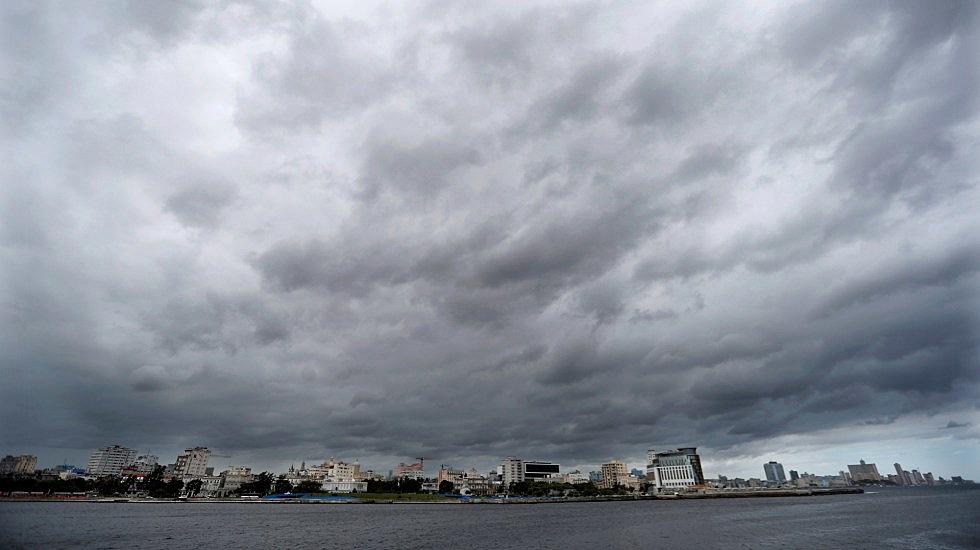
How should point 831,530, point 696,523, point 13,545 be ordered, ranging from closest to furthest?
point 13,545 < point 831,530 < point 696,523

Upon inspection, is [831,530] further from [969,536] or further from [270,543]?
[270,543]

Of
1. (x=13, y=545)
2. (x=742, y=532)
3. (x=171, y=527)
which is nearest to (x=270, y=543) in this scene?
(x=13, y=545)

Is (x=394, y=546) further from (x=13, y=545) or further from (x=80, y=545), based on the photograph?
(x=13, y=545)

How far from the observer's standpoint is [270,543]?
234 feet

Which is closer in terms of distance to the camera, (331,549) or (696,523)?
(331,549)

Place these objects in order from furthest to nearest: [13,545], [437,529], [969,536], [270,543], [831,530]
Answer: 1. [437,529]
2. [831,530]
3. [270,543]
4. [969,536]
5. [13,545]

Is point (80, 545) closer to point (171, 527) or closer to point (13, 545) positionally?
point (13, 545)

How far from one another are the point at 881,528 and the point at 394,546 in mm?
80173

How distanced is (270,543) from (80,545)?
23.0 metres

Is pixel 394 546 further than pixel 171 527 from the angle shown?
No

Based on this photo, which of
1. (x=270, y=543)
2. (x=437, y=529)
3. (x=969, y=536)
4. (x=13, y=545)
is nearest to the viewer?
(x=13, y=545)

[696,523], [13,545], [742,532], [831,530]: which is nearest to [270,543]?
[13,545]

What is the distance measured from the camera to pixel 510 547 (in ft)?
221

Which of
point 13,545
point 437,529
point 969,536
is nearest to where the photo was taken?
point 13,545
